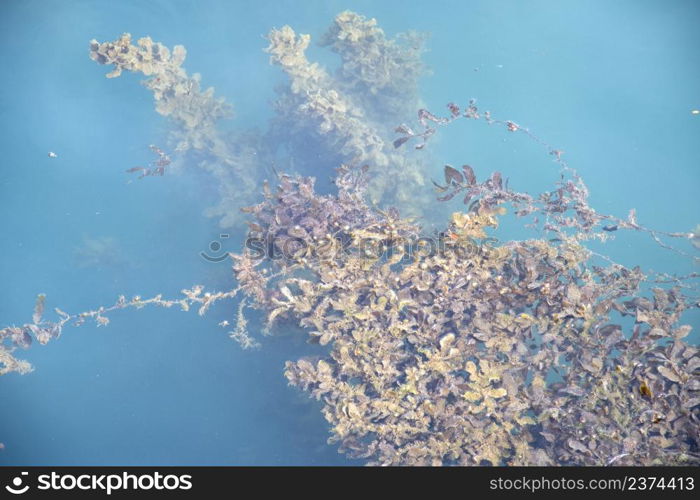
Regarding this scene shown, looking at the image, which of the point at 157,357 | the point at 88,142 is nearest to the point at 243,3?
the point at 88,142

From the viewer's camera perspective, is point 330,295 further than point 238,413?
No

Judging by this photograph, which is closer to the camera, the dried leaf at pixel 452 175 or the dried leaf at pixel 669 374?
the dried leaf at pixel 669 374

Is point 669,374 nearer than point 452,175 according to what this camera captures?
Yes

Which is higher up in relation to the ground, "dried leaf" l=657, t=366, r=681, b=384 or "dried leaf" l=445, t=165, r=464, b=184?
"dried leaf" l=445, t=165, r=464, b=184

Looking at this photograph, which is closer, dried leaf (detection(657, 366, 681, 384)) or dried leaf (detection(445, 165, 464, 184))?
dried leaf (detection(657, 366, 681, 384))

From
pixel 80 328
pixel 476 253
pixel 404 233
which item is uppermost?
pixel 80 328

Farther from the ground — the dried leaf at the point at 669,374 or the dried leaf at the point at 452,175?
the dried leaf at the point at 452,175

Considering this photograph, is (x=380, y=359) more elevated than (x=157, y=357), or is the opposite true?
(x=157, y=357)

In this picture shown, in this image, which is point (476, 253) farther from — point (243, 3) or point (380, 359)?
point (243, 3)

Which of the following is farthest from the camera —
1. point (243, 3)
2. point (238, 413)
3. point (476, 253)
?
point (243, 3)

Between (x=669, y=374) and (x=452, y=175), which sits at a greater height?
(x=452, y=175)

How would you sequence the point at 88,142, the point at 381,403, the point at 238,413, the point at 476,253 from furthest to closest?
1. the point at 88,142
2. the point at 238,413
3. the point at 476,253
4. the point at 381,403
